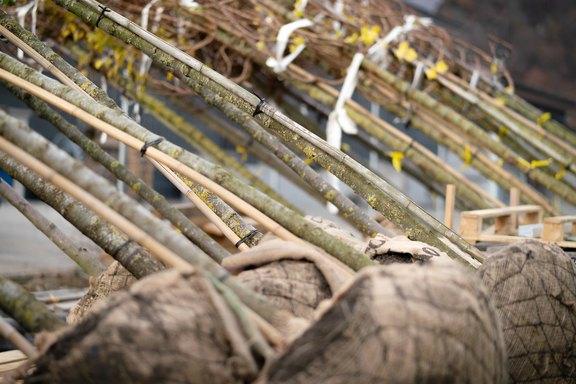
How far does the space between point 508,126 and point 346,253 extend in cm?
192

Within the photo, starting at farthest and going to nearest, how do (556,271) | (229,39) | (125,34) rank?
(229,39)
(125,34)
(556,271)

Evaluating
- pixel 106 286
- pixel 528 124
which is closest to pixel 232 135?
pixel 528 124

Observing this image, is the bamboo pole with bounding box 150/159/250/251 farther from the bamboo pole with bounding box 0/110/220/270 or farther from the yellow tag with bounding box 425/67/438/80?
the yellow tag with bounding box 425/67/438/80

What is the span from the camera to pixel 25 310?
1.18m

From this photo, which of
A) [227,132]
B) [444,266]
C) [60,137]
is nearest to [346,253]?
[444,266]

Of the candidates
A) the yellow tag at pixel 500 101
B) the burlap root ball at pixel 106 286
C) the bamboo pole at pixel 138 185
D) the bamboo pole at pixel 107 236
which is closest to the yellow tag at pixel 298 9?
the yellow tag at pixel 500 101

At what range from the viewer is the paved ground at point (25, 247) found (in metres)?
4.06

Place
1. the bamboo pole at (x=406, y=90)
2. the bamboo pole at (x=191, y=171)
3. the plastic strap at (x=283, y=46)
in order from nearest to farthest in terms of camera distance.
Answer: the bamboo pole at (x=191, y=171)
the plastic strap at (x=283, y=46)
the bamboo pole at (x=406, y=90)

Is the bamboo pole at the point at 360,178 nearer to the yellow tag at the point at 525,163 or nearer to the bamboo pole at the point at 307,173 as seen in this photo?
the bamboo pole at the point at 307,173

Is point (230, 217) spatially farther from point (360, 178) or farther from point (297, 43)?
point (297, 43)

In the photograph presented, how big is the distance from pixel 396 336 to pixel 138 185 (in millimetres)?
957

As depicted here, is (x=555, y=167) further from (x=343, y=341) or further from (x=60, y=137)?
(x=60, y=137)

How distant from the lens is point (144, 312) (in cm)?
94

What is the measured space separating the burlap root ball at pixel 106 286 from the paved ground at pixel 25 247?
163 cm
